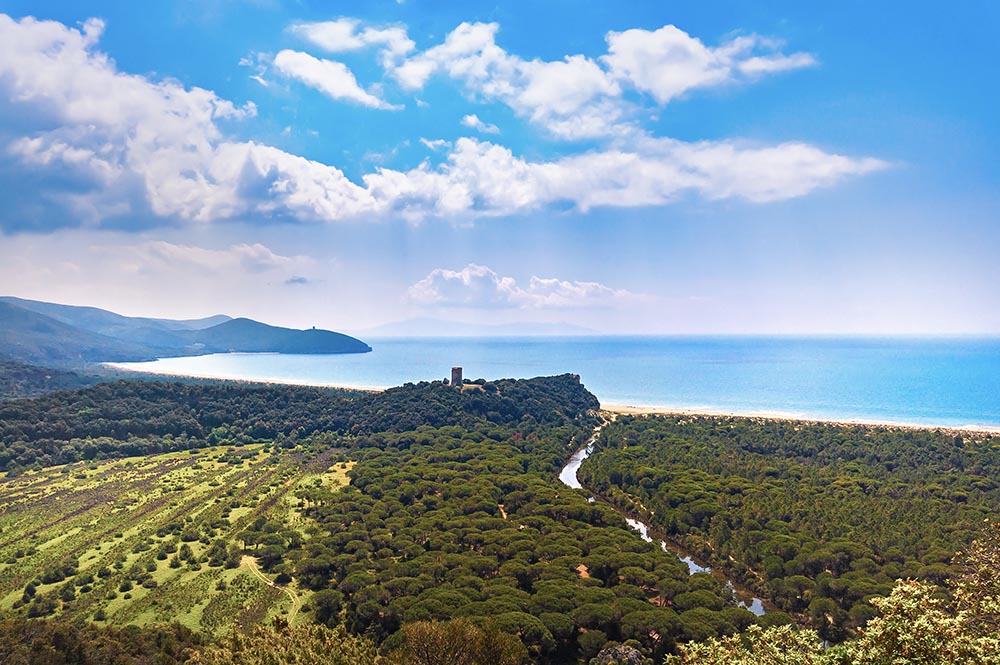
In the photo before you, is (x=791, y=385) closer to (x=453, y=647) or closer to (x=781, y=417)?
(x=781, y=417)

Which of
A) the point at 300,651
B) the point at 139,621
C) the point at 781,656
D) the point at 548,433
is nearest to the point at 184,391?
the point at 548,433

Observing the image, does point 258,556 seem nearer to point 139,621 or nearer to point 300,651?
point 139,621

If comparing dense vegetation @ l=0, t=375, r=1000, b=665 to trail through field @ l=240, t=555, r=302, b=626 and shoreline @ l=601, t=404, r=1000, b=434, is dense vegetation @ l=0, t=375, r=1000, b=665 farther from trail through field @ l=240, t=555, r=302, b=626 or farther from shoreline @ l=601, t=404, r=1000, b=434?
shoreline @ l=601, t=404, r=1000, b=434

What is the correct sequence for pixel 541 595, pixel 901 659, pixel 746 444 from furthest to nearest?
pixel 746 444, pixel 541 595, pixel 901 659

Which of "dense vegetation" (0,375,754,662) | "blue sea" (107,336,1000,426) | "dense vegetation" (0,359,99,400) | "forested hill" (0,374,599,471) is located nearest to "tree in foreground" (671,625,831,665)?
"dense vegetation" (0,375,754,662)

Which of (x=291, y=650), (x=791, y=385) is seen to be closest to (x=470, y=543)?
(x=291, y=650)

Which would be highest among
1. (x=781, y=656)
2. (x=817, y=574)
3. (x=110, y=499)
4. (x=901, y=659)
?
(x=901, y=659)

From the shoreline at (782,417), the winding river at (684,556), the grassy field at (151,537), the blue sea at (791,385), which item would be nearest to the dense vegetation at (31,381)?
the blue sea at (791,385)

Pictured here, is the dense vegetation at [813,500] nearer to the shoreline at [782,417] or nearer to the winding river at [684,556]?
the winding river at [684,556]
